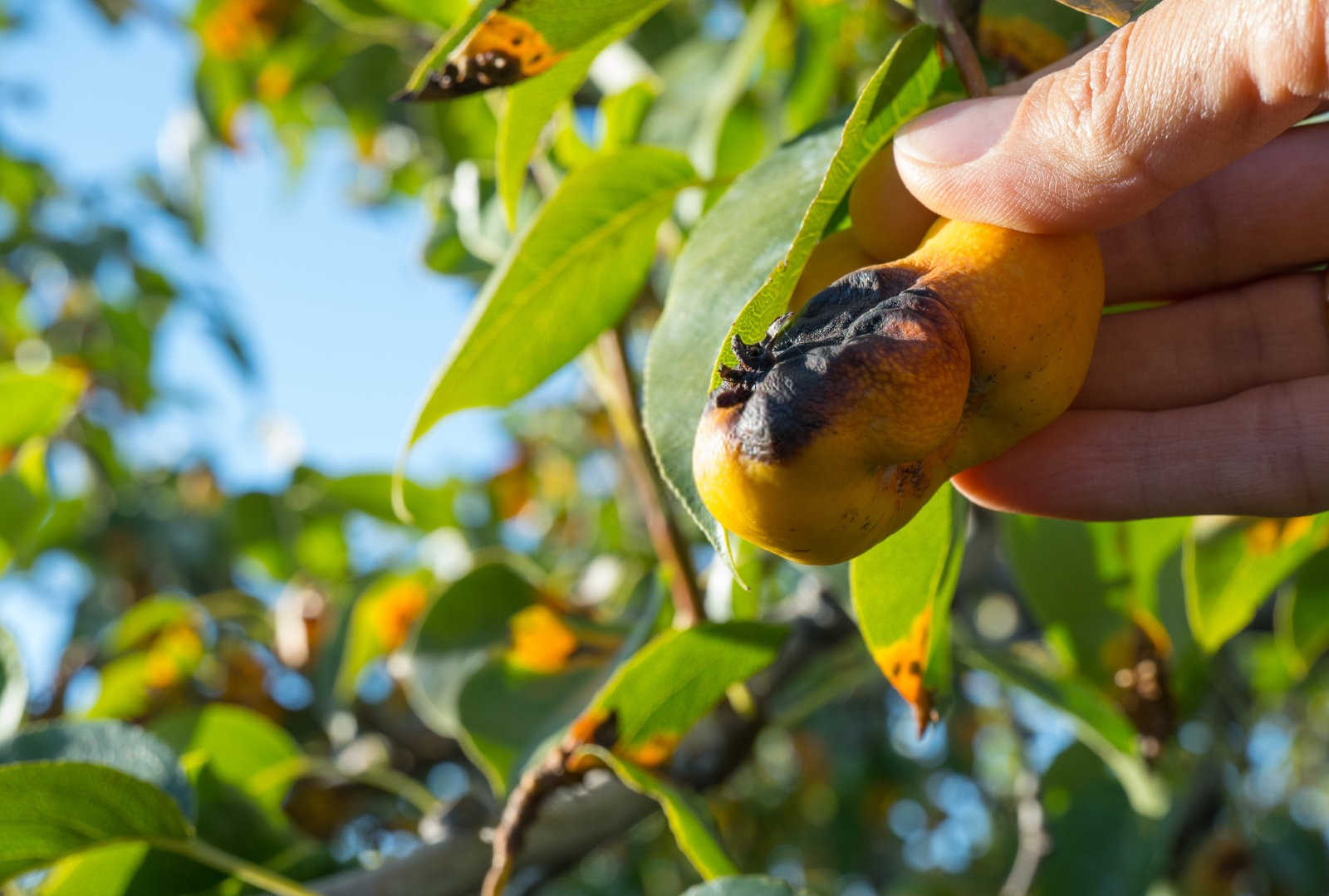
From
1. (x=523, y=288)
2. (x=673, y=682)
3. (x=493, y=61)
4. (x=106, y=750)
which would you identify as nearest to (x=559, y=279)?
(x=523, y=288)

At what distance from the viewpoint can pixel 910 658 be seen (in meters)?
0.71

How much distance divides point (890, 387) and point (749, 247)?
0.19m

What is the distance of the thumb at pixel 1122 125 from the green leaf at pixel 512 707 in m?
0.60

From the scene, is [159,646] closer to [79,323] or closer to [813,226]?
[79,323]

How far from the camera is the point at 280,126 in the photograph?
6.65 feet

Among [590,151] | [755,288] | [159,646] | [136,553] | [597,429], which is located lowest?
[597,429]

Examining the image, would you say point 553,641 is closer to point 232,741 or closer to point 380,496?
point 232,741

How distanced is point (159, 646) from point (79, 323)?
130 centimetres

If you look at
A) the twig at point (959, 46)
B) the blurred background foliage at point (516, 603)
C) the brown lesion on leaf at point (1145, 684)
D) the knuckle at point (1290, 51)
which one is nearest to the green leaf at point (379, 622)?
the blurred background foliage at point (516, 603)

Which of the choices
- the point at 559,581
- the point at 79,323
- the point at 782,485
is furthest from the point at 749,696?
the point at 79,323

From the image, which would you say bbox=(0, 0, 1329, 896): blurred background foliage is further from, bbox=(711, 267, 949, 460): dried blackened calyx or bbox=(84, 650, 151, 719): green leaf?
bbox=(711, 267, 949, 460): dried blackened calyx

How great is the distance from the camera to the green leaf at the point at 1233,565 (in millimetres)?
1037

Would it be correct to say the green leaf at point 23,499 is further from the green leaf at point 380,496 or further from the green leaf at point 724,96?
the green leaf at point 724,96

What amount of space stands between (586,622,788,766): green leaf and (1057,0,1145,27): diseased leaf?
1.53ft
